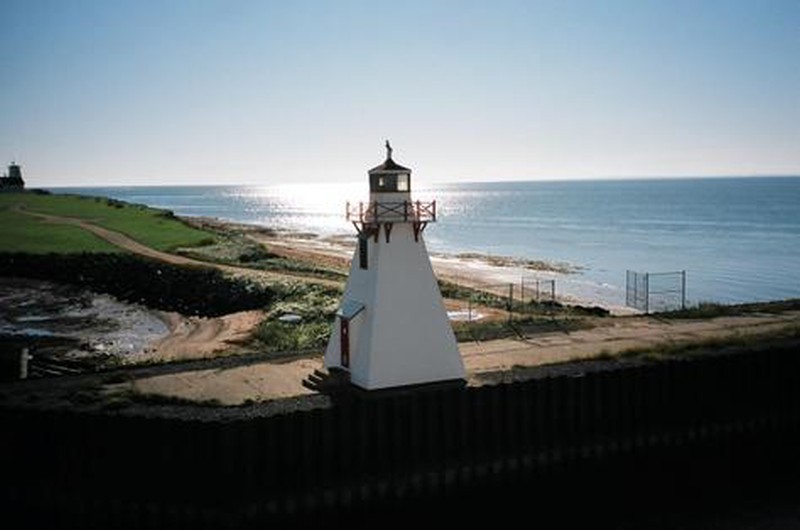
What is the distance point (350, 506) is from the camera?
19047 millimetres

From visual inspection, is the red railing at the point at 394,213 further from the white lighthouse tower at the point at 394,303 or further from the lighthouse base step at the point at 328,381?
the lighthouse base step at the point at 328,381

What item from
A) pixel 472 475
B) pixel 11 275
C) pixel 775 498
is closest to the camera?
Answer: pixel 472 475

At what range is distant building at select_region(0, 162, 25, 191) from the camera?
14755 centimetres

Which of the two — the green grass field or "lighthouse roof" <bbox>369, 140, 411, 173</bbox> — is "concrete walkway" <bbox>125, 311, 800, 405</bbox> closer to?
"lighthouse roof" <bbox>369, 140, 411, 173</bbox>

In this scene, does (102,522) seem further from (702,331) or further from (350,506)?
(702,331)

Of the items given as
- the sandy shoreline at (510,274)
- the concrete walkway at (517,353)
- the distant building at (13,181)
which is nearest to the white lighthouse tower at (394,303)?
the concrete walkway at (517,353)

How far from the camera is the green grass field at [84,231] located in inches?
2469

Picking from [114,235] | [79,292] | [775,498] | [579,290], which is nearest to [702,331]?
[775,498]

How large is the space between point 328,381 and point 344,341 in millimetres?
1248

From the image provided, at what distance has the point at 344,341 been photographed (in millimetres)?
21656

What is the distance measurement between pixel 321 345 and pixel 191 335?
1210 centimetres

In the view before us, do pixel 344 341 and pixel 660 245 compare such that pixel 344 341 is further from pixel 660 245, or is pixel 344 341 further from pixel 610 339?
pixel 660 245

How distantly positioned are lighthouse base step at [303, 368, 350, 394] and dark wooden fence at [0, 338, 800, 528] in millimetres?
1302

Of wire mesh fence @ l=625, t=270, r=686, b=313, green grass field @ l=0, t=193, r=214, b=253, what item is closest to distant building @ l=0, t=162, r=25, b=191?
green grass field @ l=0, t=193, r=214, b=253
